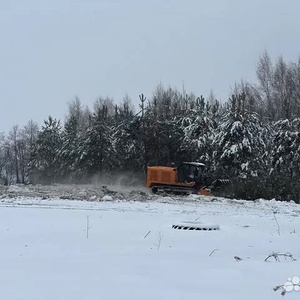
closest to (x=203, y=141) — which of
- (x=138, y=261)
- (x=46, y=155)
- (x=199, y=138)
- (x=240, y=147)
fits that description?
(x=199, y=138)

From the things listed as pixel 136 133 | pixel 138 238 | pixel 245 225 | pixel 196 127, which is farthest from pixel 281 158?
pixel 138 238

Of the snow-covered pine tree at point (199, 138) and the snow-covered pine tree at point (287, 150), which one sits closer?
the snow-covered pine tree at point (287, 150)

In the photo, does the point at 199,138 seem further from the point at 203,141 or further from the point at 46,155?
the point at 46,155

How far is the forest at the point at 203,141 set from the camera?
1356 inches

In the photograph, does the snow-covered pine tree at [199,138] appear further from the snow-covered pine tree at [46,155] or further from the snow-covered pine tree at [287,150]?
the snow-covered pine tree at [46,155]

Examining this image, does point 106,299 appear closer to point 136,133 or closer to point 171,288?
point 171,288

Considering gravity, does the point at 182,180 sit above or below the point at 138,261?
above

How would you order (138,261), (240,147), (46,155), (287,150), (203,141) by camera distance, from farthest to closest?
(46,155), (203,141), (240,147), (287,150), (138,261)

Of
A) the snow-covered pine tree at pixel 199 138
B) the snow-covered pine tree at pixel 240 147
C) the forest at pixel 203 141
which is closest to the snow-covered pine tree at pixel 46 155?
the forest at pixel 203 141

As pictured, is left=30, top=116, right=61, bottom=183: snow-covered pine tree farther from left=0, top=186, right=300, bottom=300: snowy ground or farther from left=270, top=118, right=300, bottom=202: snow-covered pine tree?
left=0, top=186, right=300, bottom=300: snowy ground

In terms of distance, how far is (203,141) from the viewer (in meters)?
41.8

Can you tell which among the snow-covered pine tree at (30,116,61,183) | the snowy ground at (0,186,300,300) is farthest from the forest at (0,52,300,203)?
the snowy ground at (0,186,300,300)

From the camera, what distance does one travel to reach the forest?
113 ft

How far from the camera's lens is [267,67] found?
61.5 meters
